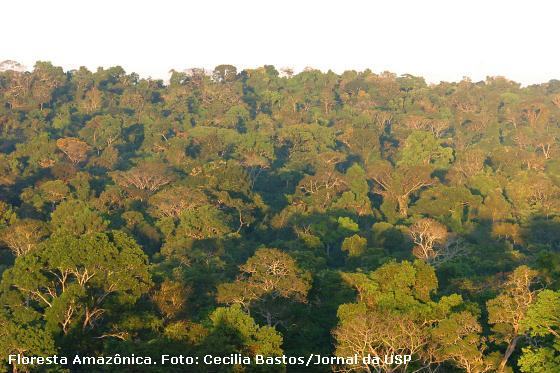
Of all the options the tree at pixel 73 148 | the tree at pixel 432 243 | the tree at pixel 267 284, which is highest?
the tree at pixel 73 148

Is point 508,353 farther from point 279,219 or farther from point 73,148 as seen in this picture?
point 73,148

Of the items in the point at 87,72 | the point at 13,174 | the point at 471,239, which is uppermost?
the point at 87,72

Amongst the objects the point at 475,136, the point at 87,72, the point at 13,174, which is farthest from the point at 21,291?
the point at 87,72

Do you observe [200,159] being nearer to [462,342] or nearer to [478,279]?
[478,279]

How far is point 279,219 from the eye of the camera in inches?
1895

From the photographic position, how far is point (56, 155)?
2282 inches

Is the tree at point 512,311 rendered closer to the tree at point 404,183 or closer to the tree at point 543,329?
the tree at point 543,329

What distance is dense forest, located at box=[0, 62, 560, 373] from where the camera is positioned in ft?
74.7

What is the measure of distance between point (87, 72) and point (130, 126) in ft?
96.0

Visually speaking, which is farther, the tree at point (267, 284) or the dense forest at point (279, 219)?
the tree at point (267, 284)

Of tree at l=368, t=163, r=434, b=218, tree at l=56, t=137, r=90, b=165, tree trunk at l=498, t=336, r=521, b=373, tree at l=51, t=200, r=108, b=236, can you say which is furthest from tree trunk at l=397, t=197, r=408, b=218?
tree trunk at l=498, t=336, r=521, b=373

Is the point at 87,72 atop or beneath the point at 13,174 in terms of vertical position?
atop

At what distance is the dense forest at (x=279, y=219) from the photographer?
74.7 ft

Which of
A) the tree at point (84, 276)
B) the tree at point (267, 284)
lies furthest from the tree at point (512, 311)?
the tree at point (84, 276)
